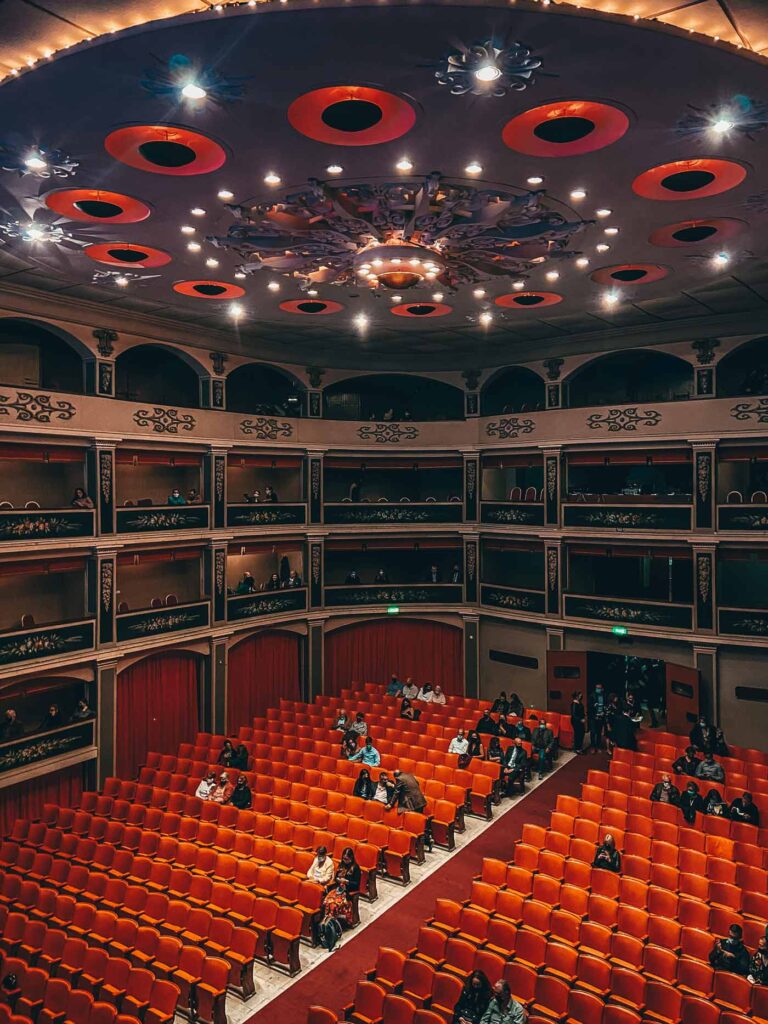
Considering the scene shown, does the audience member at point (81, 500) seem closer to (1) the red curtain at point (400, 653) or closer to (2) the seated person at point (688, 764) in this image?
(1) the red curtain at point (400, 653)

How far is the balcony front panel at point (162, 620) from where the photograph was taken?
14516 mm

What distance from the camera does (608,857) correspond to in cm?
935

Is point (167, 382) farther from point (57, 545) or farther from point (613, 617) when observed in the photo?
point (613, 617)

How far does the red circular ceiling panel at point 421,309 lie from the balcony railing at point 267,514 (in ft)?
18.3

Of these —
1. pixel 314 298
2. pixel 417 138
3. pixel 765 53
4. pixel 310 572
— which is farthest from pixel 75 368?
pixel 765 53

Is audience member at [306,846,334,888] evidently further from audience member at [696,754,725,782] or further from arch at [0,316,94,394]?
arch at [0,316,94,394]

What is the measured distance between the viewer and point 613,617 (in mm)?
16281

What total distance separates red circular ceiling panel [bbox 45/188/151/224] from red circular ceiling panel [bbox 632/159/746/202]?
5.75m

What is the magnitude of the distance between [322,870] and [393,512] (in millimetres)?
10570

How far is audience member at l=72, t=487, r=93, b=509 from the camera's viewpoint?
13759 mm

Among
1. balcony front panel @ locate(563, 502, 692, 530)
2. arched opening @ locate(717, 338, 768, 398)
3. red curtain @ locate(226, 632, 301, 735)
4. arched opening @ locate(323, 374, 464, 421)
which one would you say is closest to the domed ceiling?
arched opening @ locate(717, 338, 768, 398)

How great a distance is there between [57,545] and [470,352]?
34.9 feet

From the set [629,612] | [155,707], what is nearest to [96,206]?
[155,707]

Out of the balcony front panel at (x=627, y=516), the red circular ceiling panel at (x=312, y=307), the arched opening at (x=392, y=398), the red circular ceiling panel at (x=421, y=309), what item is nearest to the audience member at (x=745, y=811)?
the balcony front panel at (x=627, y=516)
